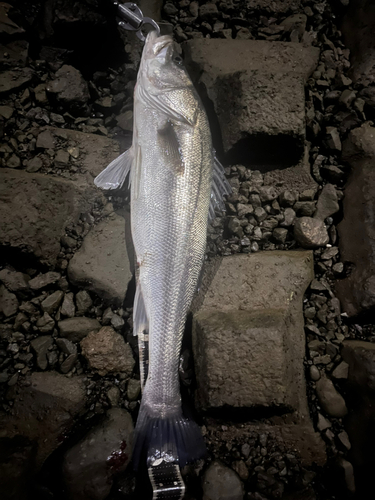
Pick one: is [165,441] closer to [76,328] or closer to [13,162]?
[76,328]

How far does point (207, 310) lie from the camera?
2.74 metres

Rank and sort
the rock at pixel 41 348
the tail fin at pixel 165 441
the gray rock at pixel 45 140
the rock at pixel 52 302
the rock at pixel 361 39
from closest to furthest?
1. the tail fin at pixel 165 441
2. the rock at pixel 41 348
3. the rock at pixel 52 302
4. the gray rock at pixel 45 140
5. the rock at pixel 361 39

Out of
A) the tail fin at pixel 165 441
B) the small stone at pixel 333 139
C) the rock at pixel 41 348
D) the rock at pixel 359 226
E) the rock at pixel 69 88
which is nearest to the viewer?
the tail fin at pixel 165 441

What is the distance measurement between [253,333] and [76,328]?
5.13 ft

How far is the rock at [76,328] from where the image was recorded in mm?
2793

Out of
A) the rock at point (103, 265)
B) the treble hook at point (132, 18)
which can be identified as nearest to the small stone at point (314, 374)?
the rock at point (103, 265)

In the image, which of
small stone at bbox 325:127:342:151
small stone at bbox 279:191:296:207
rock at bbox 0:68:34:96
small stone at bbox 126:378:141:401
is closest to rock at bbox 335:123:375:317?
small stone at bbox 325:127:342:151

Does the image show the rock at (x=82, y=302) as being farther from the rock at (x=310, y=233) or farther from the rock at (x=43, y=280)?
the rock at (x=310, y=233)

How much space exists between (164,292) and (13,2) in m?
3.46

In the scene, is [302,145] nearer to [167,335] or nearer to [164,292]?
[164,292]

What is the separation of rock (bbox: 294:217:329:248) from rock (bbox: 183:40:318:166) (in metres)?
0.70

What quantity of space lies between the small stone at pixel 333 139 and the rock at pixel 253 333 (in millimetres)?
1315

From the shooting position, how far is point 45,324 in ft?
9.18

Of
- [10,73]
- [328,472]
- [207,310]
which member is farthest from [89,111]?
[328,472]
